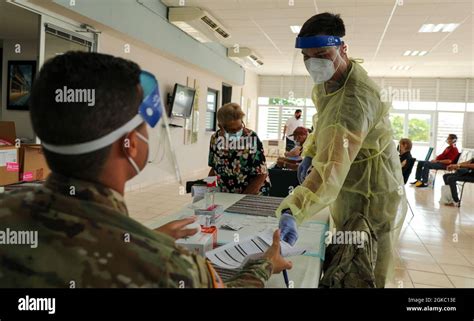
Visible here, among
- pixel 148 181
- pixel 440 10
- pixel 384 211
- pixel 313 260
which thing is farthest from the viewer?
pixel 440 10

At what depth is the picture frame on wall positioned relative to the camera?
0.69 metres

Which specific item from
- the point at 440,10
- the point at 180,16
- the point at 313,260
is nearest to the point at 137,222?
the point at 313,260

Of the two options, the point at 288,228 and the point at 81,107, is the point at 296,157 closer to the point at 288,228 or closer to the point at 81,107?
the point at 288,228

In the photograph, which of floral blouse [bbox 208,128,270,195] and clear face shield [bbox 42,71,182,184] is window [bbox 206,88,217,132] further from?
clear face shield [bbox 42,71,182,184]

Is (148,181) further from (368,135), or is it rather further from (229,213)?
(229,213)

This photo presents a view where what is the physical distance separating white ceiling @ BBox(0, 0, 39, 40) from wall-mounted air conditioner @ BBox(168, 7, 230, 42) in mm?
1592

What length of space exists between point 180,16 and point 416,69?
5.25 metres

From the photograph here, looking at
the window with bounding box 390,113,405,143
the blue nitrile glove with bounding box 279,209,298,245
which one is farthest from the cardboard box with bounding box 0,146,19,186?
the window with bounding box 390,113,405,143

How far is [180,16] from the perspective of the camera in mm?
4344

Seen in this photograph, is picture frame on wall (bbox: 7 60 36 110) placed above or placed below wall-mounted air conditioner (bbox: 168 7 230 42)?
below

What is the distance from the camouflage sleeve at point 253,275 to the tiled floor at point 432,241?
0.24 metres

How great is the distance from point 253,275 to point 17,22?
10.2ft

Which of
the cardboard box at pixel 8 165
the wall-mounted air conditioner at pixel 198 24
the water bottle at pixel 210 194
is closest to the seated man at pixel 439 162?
the wall-mounted air conditioner at pixel 198 24

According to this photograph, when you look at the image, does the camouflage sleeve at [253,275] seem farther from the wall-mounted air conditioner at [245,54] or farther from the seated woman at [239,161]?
the wall-mounted air conditioner at [245,54]
